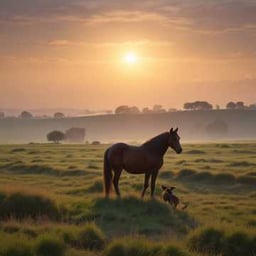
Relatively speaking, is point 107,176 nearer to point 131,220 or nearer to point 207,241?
point 131,220

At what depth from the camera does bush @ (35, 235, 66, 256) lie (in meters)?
12.0

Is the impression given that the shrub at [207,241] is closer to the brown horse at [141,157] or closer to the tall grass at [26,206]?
the tall grass at [26,206]

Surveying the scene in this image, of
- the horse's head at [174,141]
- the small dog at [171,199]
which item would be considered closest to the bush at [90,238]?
the small dog at [171,199]

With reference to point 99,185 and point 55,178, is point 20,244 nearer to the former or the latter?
point 99,185

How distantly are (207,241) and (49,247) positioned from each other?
437 cm

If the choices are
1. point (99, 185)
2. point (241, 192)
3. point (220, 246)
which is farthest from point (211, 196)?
point (220, 246)

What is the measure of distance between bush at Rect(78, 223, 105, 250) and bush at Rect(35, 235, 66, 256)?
1.18 meters

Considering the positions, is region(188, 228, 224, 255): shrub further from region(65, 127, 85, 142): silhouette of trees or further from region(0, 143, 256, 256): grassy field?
region(65, 127, 85, 142): silhouette of trees

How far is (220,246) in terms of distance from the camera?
13.5 metres

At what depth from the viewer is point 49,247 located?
12.1m

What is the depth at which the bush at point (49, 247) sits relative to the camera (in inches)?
471

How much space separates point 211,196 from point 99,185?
18.6 ft

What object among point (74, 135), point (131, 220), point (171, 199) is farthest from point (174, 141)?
point (74, 135)

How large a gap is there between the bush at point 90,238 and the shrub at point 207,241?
2.46 meters
